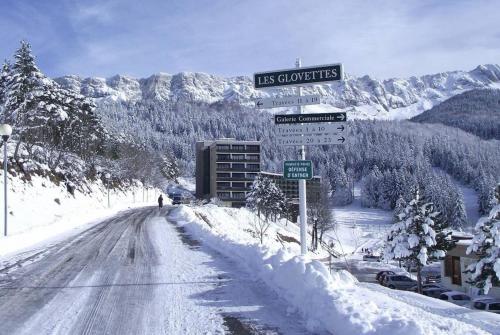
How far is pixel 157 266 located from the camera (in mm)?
12188

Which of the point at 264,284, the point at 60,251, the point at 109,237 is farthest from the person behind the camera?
the point at 109,237

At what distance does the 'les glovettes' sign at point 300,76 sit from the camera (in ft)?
37.0

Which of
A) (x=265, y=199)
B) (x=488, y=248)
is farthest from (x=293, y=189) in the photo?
(x=488, y=248)

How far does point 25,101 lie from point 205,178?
83923 millimetres

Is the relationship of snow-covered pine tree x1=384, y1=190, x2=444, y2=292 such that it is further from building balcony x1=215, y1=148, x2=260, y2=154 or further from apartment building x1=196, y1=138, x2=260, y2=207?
building balcony x1=215, y1=148, x2=260, y2=154

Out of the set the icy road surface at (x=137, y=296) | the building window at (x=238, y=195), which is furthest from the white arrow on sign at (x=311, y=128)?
the building window at (x=238, y=195)

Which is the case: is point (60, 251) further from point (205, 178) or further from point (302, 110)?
point (205, 178)

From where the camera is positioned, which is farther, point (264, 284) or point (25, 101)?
point (25, 101)

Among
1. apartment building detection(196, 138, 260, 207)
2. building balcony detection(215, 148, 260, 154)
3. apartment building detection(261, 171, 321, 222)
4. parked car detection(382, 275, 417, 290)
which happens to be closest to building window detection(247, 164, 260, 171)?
apartment building detection(196, 138, 260, 207)

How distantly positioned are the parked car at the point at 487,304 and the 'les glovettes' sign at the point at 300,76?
19968 millimetres

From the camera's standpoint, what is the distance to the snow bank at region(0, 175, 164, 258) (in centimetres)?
1902

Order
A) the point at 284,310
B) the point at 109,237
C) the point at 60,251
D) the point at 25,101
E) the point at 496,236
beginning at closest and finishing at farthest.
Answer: the point at 284,310 < the point at 60,251 < the point at 109,237 < the point at 496,236 < the point at 25,101

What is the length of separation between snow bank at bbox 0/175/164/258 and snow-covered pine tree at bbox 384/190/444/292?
21.4 meters

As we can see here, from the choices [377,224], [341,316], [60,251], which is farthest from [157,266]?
[377,224]
